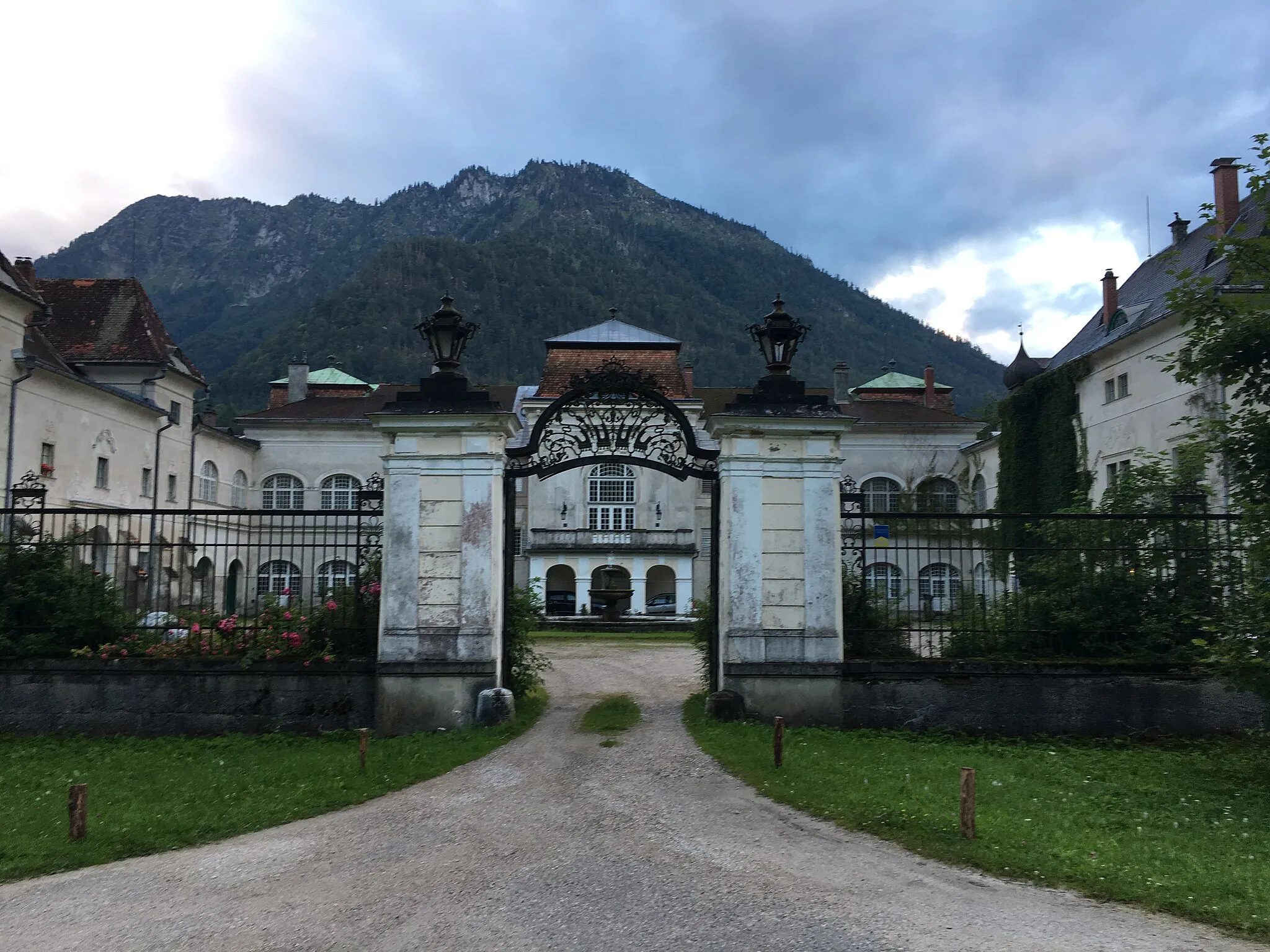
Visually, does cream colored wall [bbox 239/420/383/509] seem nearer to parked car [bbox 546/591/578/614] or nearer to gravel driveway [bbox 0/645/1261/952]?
parked car [bbox 546/591/578/614]

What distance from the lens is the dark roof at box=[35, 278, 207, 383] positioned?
31.6 meters

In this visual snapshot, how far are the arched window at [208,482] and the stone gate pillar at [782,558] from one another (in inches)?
1249

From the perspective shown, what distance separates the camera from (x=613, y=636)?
94.6 feet

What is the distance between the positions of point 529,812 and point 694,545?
30.0 metres

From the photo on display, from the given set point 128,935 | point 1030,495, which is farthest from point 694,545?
point 128,935

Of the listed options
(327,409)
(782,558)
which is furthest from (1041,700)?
(327,409)

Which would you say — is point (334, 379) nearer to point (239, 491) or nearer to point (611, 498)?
point (239, 491)

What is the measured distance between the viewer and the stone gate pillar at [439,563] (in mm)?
10688

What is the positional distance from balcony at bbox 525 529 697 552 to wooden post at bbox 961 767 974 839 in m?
30.3

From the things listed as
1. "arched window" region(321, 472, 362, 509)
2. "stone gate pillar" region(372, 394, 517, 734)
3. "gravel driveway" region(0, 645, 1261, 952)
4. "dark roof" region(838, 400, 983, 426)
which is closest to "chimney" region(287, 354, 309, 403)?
"arched window" region(321, 472, 362, 509)

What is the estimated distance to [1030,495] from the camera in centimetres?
3397

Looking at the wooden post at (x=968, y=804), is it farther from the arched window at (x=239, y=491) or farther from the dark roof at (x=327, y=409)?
the arched window at (x=239, y=491)

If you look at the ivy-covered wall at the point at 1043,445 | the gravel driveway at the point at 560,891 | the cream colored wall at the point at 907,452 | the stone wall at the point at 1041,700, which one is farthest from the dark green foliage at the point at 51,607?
the cream colored wall at the point at 907,452

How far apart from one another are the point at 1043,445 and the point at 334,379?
37.7 metres
